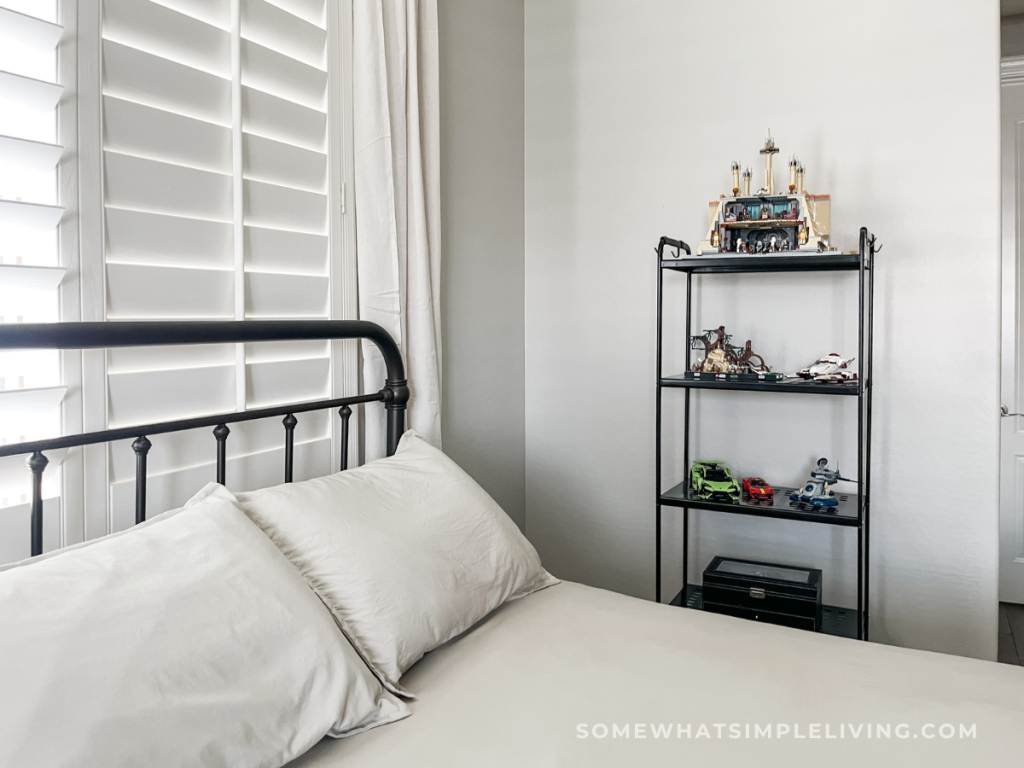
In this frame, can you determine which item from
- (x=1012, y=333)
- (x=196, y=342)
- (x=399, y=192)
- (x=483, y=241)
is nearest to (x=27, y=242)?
A: (x=196, y=342)

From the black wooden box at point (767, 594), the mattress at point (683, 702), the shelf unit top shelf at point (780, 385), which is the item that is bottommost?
the black wooden box at point (767, 594)

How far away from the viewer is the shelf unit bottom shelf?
2.03 metres

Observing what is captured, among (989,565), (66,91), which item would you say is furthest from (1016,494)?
(66,91)

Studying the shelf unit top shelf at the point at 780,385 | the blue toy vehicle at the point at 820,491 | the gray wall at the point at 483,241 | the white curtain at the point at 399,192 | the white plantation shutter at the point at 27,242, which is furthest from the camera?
the gray wall at the point at 483,241

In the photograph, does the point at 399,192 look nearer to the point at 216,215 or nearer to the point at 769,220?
the point at 216,215

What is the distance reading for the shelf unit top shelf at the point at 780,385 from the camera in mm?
1938

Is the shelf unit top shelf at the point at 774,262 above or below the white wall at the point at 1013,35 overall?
below

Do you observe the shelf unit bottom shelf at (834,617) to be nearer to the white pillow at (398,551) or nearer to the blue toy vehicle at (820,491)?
the blue toy vehicle at (820,491)

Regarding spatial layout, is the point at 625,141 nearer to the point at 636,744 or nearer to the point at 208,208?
the point at 208,208

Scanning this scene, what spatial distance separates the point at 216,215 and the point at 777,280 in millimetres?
1655

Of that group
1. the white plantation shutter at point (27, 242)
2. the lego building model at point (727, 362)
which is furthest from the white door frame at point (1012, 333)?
the white plantation shutter at point (27, 242)

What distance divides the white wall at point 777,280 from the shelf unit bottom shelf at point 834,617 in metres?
0.15

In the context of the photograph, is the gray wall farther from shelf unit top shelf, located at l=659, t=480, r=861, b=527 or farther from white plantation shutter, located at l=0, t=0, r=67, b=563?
white plantation shutter, located at l=0, t=0, r=67, b=563

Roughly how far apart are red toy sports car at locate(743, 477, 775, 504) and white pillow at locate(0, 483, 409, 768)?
1358 mm
